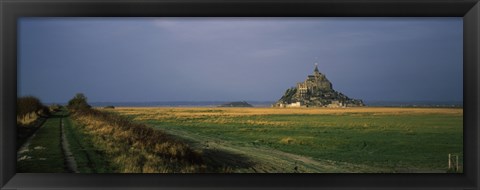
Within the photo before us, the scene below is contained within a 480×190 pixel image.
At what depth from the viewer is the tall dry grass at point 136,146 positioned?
139 inches

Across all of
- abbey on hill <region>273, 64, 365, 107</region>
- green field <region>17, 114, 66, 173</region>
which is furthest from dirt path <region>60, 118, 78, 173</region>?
abbey on hill <region>273, 64, 365, 107</region>

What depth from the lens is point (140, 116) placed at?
12.3 ft

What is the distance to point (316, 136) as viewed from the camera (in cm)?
371

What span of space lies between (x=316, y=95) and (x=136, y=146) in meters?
1.48

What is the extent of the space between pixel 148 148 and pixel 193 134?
1.22 feet

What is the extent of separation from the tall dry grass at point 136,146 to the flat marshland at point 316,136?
0.07m

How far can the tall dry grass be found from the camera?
3.53 meters

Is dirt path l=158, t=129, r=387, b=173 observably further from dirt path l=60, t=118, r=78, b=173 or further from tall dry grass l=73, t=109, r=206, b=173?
dirt path l=60, t=118, r=78, b=173

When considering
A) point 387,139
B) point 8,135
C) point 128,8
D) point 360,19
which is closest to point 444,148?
point 387,139

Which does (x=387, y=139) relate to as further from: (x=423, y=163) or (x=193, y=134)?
(x=193, y=134)

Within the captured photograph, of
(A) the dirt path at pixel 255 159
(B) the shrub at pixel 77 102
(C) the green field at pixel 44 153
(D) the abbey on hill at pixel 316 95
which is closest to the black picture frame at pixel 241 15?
(C) the green field at pixel 44 153

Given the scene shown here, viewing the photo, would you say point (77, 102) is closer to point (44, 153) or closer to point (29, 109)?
point (29, 109)

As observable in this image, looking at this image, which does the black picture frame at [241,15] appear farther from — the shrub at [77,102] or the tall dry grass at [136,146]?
the shrub at [77,102]

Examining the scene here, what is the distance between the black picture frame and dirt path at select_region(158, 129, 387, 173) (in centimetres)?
18
